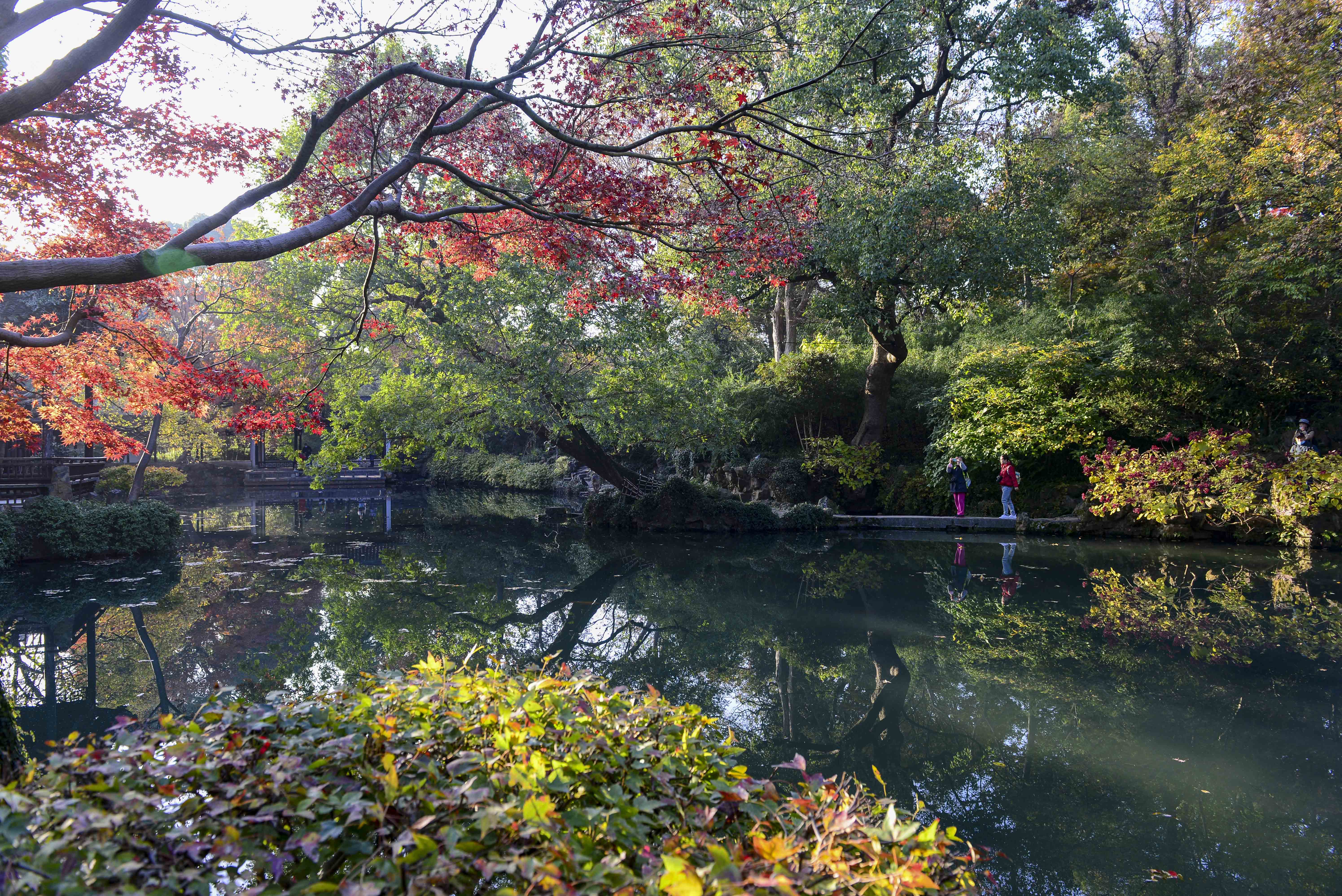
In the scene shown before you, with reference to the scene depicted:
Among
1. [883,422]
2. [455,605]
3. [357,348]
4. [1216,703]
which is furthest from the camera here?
[883,422]

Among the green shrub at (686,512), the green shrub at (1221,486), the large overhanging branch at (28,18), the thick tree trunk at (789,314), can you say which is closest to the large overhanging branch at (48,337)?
the large overhanging branch at (28,18)

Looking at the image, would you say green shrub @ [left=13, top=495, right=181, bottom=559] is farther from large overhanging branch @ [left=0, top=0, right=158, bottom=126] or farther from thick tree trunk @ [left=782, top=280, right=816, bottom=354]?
thick tree trunk @ [left=782, top=280, right=816, bottom=354]

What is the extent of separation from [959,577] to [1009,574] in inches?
24.5

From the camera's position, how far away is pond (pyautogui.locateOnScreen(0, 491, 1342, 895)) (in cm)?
346

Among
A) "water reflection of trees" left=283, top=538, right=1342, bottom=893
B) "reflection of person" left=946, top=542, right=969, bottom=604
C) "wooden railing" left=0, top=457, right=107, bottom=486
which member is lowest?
"water reflection of trees" left=283, top=538, right=1342, bottom=893

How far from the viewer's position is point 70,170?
19.1 ft

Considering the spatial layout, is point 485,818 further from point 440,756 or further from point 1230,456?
point 1230,456

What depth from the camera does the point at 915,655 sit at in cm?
601

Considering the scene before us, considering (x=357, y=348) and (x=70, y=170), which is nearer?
(x=70, y=170)

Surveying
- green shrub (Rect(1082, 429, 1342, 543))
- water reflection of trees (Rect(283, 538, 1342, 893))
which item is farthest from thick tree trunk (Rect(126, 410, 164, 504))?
green shrub (Rect(1082, 429, 1342, 543))

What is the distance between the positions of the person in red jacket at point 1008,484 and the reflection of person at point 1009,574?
4.97 feet

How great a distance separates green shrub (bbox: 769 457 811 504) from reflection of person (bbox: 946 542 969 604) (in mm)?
4099

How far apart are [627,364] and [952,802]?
9.93 metres

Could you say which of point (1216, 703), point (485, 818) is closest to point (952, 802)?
point (1216, 703)
